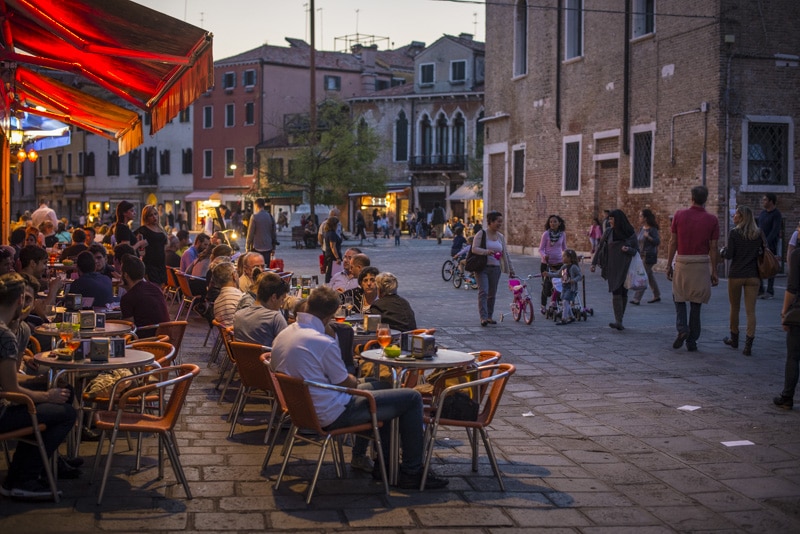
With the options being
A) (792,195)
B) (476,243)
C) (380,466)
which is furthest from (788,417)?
(792,195)

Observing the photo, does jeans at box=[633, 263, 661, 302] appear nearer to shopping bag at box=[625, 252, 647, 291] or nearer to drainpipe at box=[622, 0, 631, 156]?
shopping bag at box=[625, 252, 647, 291]

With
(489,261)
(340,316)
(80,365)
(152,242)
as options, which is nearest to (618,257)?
(489,261)

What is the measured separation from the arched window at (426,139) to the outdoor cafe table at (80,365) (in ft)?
168

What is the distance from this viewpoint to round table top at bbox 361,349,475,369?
20.5ft

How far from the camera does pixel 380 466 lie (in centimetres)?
580

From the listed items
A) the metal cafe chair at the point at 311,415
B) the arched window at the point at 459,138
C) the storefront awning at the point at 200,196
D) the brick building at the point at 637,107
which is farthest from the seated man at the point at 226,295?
the storefront awning at the point at 200,196

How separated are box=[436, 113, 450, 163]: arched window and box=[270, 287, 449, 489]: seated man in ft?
168

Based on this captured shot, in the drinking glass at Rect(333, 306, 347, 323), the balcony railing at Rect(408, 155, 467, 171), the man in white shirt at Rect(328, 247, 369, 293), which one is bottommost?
the drinking glass at Rect(333, 306, 347, 323)

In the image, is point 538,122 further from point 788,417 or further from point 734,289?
point 788,417

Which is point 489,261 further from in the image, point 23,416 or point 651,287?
point 23,416

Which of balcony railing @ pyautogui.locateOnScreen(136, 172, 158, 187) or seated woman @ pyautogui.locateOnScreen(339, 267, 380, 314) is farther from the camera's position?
balcony railing @ pyautogui.locateOnScreen(136, 172, 158, 187)

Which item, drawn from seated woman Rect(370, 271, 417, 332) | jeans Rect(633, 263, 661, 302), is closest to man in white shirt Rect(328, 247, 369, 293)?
seated woman Rect(370, 271, 417, 332)

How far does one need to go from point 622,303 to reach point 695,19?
1178 centimetres

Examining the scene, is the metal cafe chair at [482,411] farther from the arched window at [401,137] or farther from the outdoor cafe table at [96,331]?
the arched window at [401,137]
